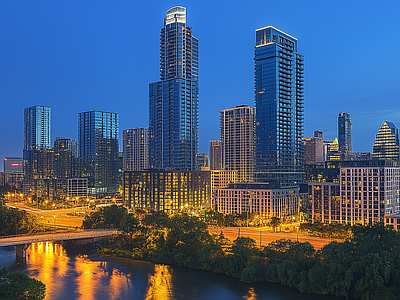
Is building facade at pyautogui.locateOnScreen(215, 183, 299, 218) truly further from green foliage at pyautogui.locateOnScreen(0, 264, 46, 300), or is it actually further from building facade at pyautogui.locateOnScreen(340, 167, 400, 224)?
green foliage at pyautogui.locateOnScreen(0, 264, 46, 300)

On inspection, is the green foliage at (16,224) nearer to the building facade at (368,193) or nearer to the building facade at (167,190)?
the building facade at (167,190)

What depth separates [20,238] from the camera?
9381 centimetres

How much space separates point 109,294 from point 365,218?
80664 millimetres

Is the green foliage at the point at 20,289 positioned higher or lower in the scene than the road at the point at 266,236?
higher

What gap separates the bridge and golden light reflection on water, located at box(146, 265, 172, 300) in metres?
25.0

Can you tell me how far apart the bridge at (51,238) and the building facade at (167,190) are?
64808 mm

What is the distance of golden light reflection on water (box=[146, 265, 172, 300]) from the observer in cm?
6769

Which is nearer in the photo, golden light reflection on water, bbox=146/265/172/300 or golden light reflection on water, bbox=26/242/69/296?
golden light reflection on water, bbox=146/265/172/300

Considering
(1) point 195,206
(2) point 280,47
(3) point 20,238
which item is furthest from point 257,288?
(2) point 280,47

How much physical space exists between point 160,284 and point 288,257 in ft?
80.9

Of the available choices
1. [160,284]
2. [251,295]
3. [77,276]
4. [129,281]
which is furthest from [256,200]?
[77,276]

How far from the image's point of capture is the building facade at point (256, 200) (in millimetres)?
146750

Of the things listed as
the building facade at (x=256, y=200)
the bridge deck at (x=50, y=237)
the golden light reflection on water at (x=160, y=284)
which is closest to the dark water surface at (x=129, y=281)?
the golden light reflection on water at (x=160, y=284)

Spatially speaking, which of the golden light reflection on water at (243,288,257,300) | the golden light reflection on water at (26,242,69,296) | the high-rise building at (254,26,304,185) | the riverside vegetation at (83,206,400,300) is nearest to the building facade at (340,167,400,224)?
the riverside vegetation at (83,206,400,300)
